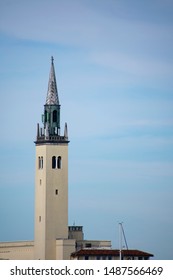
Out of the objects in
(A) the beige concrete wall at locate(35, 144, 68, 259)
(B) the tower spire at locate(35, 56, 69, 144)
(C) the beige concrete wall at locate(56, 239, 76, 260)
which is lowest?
(C) the beige concrete wall at locate(56, 239, 76, 260)

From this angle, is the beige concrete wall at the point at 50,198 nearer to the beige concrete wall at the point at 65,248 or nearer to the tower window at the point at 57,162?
the tower window at the point at 57,162

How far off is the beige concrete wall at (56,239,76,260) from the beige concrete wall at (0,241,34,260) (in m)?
1.47

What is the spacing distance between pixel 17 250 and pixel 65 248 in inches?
98.1

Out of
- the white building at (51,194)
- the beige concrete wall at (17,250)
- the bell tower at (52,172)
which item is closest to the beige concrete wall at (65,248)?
the white building at (51,194)

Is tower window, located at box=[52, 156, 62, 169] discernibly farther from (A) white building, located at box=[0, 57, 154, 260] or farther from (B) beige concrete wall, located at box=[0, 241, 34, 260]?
(B) beige concrete wall, located at box=[0, 241, 34, 260]

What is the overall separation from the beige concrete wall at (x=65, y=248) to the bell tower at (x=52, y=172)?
1003 millimetres

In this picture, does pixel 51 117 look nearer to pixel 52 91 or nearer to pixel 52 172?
pixel 52 91

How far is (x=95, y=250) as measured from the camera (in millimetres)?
70000

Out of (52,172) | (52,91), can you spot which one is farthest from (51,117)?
(52,172)

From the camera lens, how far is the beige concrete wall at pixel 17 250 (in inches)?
2849

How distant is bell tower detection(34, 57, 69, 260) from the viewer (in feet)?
240

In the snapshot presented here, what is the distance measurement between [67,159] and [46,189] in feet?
5.89

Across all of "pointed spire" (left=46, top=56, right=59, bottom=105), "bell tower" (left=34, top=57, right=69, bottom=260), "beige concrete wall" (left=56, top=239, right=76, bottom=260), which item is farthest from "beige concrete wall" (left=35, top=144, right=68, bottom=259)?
"pointed spire" (left=46, top=56, right=59, bottom=105)
